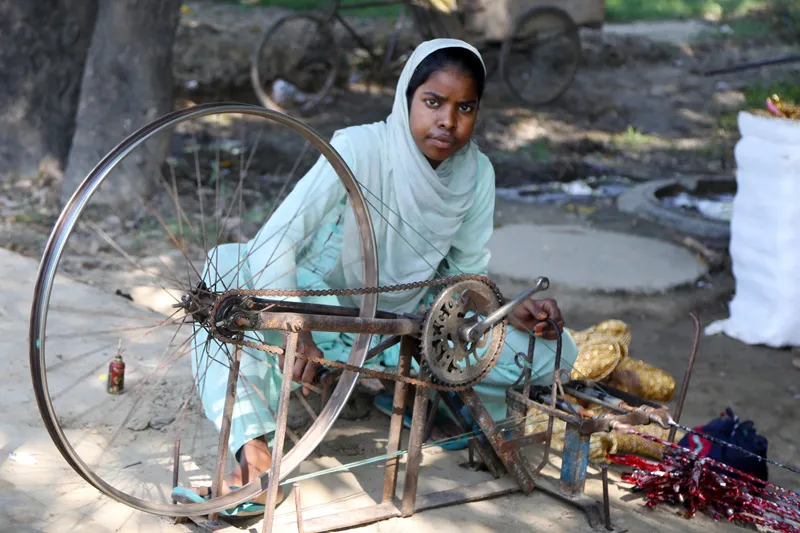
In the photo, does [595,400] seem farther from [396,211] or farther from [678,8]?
[678,8]

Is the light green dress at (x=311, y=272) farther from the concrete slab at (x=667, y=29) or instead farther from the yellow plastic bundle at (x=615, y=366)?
the concrete slab at (x=667, y=29)

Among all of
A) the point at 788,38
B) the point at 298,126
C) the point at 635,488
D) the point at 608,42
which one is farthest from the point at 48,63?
the point at 788,38

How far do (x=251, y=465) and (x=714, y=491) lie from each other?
150 centimetres

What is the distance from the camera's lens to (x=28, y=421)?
3264 millimetres

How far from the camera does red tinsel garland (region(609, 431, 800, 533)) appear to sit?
9.76 feet

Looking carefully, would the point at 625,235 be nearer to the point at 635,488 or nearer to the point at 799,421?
the point at 799,421

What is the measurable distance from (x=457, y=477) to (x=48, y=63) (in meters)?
4.80

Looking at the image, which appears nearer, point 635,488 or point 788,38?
point 635,488

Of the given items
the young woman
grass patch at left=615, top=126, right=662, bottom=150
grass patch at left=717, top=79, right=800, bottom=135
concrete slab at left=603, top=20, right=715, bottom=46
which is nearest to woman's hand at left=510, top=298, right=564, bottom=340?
the young woman

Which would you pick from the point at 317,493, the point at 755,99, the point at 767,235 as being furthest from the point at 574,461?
the point at 755,99

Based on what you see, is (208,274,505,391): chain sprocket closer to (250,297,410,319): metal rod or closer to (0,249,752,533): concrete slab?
(250,297,410,319): metal rod

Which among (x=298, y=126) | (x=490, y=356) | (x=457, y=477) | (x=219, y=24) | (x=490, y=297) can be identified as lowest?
(x=457, y=477)

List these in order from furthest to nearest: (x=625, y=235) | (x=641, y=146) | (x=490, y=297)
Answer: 1. (x=641, y=146)
2. (x=625, y=235)
3. (x=490, y=297)

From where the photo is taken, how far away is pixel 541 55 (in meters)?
10.9
